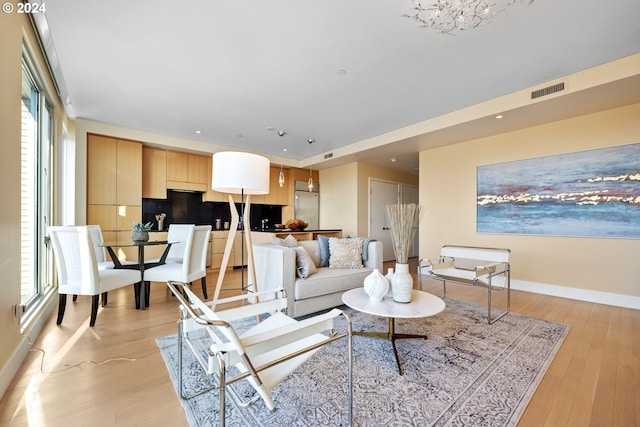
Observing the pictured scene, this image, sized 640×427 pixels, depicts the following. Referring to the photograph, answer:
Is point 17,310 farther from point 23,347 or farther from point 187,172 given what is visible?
point 187,172

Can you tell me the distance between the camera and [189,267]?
2.99 metres

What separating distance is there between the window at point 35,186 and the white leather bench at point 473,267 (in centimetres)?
388

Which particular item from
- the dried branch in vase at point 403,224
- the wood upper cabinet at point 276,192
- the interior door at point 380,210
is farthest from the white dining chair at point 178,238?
the interior door at point 380,210

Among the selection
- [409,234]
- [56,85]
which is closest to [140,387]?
[409,234]

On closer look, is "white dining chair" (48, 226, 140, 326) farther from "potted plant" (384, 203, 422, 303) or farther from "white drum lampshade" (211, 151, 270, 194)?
"potted plant" (384, 203, 422, 303)

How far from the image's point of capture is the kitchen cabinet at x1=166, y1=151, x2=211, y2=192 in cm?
501

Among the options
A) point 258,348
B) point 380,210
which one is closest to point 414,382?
point 258,348

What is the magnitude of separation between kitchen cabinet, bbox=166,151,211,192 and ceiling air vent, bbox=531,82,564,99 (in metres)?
5.38

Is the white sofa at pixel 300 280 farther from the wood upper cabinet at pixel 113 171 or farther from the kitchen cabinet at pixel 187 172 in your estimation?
the kitchen cabinet at pixel 187 172

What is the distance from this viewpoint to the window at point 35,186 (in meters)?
2.32

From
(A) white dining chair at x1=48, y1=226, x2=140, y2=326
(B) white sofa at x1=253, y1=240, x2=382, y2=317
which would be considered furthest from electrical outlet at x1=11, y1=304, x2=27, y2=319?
(B) white sofa at x1=253, y1=240, x2=382, y2=317

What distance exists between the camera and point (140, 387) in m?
1.57

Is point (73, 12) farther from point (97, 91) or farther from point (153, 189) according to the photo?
point (153, 189)

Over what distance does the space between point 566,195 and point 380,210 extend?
344 centimetres
